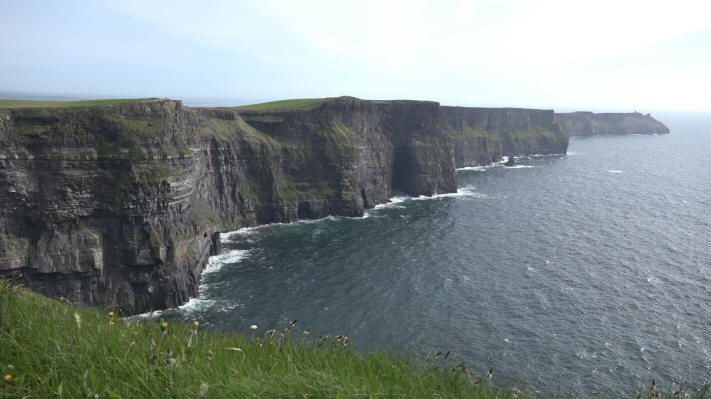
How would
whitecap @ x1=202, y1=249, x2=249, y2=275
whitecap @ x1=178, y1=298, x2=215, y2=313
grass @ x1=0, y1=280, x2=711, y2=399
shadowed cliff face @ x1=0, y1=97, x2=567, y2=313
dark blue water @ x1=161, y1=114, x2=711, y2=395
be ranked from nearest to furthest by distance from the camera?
1. grass @ x1=0, y1=280, x2=711, y2=399
2. dark blue water @ x1=161, y1=114, x2=711, y2=395
3. shadowed cliff face @ x1=0, y1=97, x2=567, y2=313
4. whitecap @ x1=178, y1=298, x2=215, y2=313
5. whitecap @ x1=202, y1=249, x2=249, y2=275

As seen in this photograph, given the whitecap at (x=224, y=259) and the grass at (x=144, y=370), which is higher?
the grass at (x=144, y=370)

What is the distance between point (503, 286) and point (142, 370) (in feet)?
200

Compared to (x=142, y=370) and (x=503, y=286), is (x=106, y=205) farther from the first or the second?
(x=503, y=286)

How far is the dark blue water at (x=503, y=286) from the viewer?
1772 inches

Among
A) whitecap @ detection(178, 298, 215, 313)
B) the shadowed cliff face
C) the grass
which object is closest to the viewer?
the grass

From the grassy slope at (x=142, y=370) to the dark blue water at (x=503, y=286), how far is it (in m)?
10.2

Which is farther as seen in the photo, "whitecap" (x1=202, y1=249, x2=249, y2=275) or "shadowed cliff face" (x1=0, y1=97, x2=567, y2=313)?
"whitecap" (x1=202, y1=249, x2=249, y2=275)

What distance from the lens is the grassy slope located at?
7.45 meters

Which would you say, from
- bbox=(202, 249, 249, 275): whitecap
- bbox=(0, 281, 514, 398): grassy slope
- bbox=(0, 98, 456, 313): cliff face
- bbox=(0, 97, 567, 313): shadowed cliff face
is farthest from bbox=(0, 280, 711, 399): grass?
bbox=(202, 249, 249, 275): whitecap

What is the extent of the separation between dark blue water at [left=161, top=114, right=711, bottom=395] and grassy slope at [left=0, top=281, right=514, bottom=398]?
10.2 metres

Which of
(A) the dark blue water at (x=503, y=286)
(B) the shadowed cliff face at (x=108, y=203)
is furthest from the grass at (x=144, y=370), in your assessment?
(B) the shadowed cliff face at (x=108, y=203)

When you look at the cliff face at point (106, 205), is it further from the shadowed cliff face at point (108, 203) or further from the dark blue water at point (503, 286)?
the dark blue water at point (503, 286)

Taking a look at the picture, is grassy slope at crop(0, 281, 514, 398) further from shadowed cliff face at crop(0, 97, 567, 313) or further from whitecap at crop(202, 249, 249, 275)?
whitecap at crop(202, 249, 249, 275)

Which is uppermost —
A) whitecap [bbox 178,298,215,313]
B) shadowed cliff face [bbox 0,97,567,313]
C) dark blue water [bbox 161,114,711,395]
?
shadowed cliff face [bbox 0,97,567,313]
